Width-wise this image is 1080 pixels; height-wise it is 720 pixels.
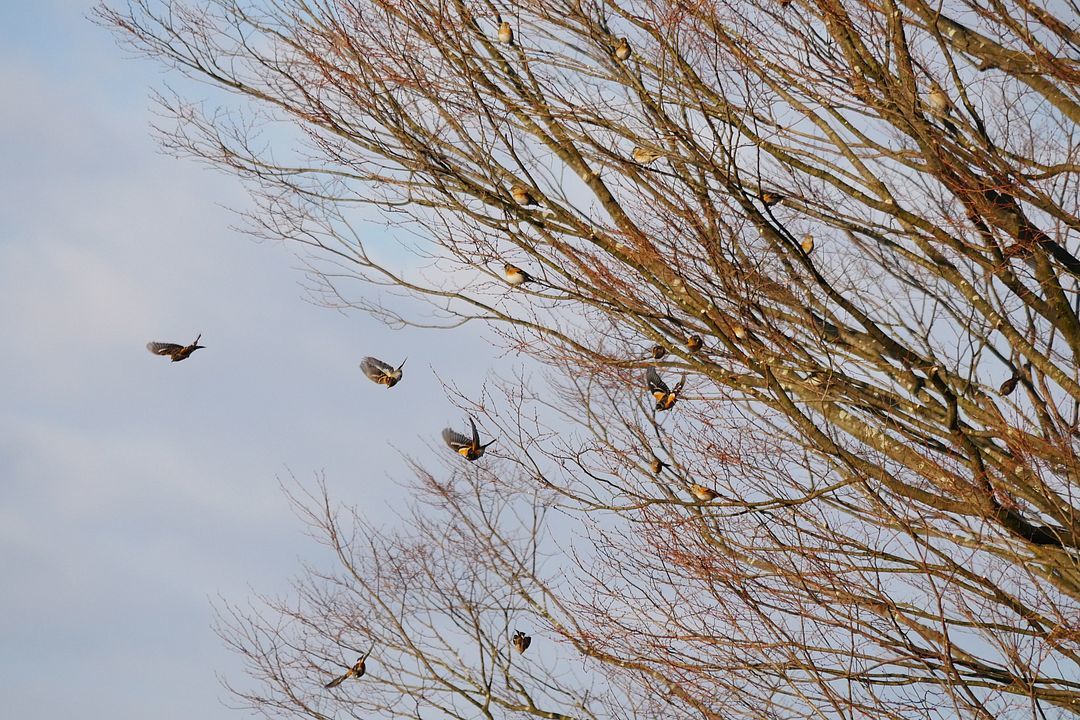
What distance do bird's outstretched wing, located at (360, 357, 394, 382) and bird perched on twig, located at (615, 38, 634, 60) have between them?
249cm

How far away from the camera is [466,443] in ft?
17.8

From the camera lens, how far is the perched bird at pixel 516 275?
4355mm

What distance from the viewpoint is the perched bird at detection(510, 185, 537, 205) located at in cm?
450

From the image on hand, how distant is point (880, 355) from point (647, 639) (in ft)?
5.84

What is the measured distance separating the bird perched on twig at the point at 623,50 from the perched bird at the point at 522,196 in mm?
784

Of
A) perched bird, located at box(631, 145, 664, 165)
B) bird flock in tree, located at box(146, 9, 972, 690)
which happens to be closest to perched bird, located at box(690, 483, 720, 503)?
bird flock in tree, located at box(146, 9, 972, 690)

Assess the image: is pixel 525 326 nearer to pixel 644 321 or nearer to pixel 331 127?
pixel 644 321

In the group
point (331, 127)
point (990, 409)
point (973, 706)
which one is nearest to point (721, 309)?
point (990, 409)

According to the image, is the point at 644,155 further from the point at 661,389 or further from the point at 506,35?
the point at 661,389

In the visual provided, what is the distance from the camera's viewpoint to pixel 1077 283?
15.1 feet

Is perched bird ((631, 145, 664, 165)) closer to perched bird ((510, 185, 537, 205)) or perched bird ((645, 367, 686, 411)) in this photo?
perched bird ((510, 185, 537, 205))

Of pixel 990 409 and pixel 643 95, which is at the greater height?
pixel 643 95

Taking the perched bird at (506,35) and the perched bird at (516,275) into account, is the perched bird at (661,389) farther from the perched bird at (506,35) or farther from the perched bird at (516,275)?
the perched bird at (506,35)

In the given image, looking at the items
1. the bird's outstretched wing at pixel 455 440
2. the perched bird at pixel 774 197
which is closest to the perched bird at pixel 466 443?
the bird's outstretched wing at pixel 455 440
